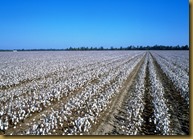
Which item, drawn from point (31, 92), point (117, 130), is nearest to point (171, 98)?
point (117, 130)

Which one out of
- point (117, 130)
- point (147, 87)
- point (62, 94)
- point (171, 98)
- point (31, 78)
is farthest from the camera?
point (31, 78)

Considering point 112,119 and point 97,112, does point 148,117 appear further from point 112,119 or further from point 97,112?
point 97,112

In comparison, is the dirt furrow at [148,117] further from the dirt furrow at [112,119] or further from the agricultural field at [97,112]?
the dirt furrow at [112,119]

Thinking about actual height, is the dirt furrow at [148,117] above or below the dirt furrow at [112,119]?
above

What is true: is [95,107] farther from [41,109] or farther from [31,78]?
[31,78]

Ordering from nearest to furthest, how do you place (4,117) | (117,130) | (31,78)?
(117,130), (4,117), (31,78)

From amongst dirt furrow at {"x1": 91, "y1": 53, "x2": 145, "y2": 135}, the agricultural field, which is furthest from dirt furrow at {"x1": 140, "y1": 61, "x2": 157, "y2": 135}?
dirt furrow at {"x1": 91, "y1": 53, "x2": 145, "y2": 135}

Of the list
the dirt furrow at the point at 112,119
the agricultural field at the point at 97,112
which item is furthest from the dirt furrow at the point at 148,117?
the dirt furrow at the point at 112,119

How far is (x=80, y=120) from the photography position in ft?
26.7

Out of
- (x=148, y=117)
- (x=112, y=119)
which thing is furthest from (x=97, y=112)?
(x=148, y=117)

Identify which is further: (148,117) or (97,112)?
(97,112)

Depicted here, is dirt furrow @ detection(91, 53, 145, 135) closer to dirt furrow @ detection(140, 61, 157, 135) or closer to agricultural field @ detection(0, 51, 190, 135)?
agricultural field @ detection(0, 51, 190, 135)

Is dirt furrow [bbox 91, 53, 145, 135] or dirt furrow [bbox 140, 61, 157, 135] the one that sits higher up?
dirt furrow [bbox 140, 61, 157, 135]

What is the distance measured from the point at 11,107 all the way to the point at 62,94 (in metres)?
3.13
